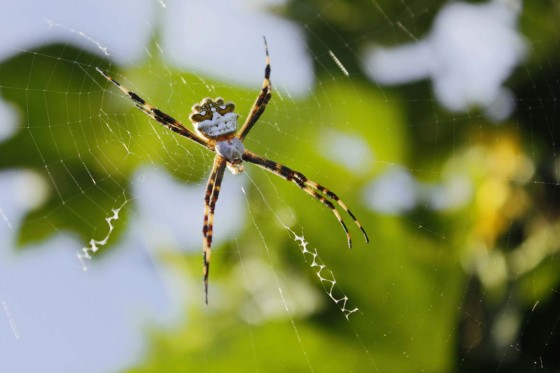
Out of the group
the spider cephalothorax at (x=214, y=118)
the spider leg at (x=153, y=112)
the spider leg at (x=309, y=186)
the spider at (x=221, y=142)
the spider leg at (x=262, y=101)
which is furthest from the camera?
the spider leg at (x=262, y=101)

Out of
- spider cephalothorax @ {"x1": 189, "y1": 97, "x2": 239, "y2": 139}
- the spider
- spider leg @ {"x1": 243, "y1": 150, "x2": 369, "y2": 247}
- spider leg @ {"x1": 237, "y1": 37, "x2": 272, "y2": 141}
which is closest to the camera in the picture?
spider leg @ {"x1": 243, "y1": 150, "x2": 369, "y2": 247}

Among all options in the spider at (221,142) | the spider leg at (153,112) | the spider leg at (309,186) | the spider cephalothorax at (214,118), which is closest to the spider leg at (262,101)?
the spider at (221,142)

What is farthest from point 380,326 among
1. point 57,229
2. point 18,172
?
point 18,172

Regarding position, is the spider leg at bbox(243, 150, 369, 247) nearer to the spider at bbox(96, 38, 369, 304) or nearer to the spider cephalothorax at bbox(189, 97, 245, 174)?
the spider at bbox(96, 38, 369, 304)

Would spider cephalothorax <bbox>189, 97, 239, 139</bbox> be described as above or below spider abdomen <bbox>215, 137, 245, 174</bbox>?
above

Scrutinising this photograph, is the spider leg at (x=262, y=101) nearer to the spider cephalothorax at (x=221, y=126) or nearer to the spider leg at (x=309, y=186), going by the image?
the spider cephalothorax at (x=221, y=126)

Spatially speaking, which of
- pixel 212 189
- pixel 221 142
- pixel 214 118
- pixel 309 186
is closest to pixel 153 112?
pixel 214 118

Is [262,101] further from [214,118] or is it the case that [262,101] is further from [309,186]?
[309,186]

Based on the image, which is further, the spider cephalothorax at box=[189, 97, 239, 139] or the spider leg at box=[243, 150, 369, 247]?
the spider cephalothorax at box=[189, 97, 239, 139]

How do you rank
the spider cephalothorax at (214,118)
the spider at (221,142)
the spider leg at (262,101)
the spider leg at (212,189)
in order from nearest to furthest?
1. the spider at (221,142)
2. the spider cephalothorax at (214,118)
3. the spider leg at (262,101)
4. the spider leg at (212,189)

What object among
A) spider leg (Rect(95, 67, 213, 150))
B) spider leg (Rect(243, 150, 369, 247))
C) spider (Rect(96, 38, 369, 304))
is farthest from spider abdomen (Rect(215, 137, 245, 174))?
spider leg (Rect(95, 67, 213, 150))
